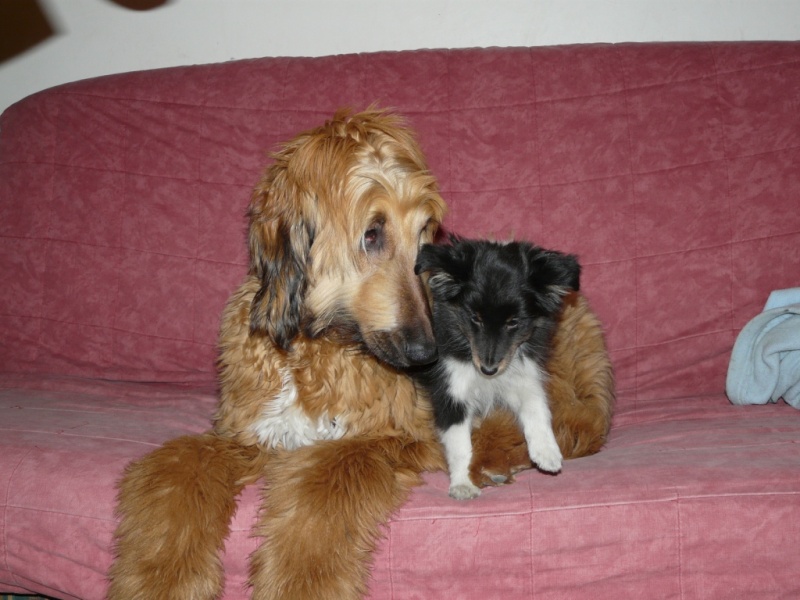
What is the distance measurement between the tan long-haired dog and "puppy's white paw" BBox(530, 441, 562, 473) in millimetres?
98

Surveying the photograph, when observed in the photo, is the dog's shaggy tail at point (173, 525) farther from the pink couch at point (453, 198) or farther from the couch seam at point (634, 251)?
the couch seam at point (634, 251)

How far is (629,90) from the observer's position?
9.53ft

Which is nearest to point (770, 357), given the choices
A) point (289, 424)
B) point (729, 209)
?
point (729, 209)

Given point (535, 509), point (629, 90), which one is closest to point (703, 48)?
point (629, 90)

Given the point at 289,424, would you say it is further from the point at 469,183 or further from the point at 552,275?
the point at 469,183

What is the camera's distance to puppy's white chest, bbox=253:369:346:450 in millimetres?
2184

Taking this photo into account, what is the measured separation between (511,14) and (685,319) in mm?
1514

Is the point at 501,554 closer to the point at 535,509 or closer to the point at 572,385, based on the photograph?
the point at 535,509

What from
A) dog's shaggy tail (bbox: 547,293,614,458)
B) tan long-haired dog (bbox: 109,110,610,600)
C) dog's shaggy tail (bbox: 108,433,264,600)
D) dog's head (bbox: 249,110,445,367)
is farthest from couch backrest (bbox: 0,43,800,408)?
dog's shaggy tail (bbox: 108,433,264,600)

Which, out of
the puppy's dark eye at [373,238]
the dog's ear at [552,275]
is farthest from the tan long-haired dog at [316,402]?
the dog's ear at [552,275]

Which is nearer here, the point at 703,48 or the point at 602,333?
the point at 602,333

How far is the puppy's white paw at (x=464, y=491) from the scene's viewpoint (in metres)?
1.96

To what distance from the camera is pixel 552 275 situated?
2.10 metres

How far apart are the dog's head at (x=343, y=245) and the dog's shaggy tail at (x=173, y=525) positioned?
1.27 ft
